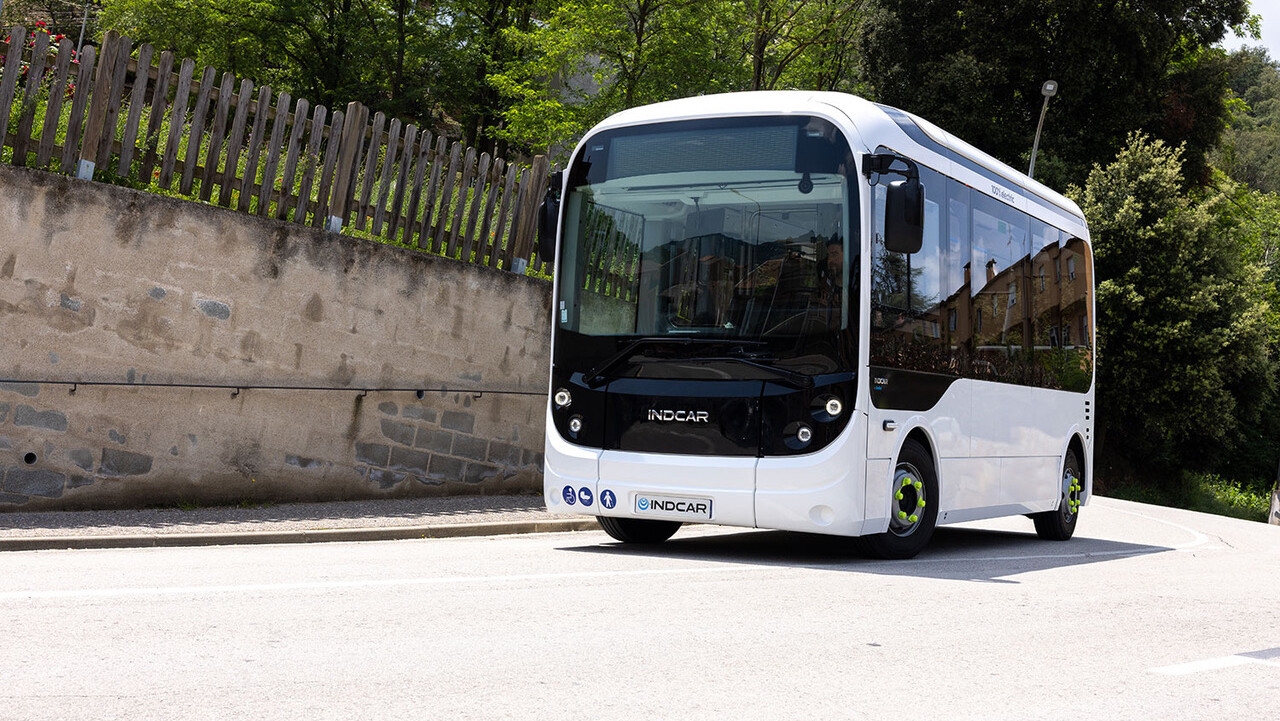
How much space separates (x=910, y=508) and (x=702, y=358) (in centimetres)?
212

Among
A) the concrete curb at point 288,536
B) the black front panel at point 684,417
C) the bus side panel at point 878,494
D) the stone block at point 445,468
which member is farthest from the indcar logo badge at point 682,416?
the stone block at point 445,468

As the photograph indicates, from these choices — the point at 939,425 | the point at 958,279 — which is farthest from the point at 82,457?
the point at 958,279

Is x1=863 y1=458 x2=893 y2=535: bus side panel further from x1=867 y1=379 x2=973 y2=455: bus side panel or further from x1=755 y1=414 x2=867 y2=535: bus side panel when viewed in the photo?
x1=755 y1=414 x2=867 y2=535: bus side panel

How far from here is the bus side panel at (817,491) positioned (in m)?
8.87

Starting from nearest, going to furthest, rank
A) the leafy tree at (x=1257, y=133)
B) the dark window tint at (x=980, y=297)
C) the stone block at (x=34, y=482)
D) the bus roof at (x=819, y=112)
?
the bus roof at (x=819, y=112) < the dark window tint at (x=980, y=297) < the stone block at (x=34, y=482) < the leafy tree at (x=1257, y=133)

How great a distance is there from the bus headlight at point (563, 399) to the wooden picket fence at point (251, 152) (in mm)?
3799

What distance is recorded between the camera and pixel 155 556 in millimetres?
8797

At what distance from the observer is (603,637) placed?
5945mm

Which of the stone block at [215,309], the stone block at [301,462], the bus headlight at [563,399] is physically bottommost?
the stone block at [301,462]

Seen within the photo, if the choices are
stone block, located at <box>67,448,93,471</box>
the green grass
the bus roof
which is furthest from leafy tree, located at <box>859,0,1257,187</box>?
stone block, located at <box>67,448,93,471</box>

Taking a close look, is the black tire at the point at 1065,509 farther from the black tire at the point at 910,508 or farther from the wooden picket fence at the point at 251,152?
the wooden picket fence at the point at 251,152

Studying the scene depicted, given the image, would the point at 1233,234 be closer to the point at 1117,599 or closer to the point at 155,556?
the point at 1117,599

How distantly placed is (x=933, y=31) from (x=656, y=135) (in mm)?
30515

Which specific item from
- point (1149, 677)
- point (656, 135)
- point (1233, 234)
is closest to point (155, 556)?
point (656, 135)
